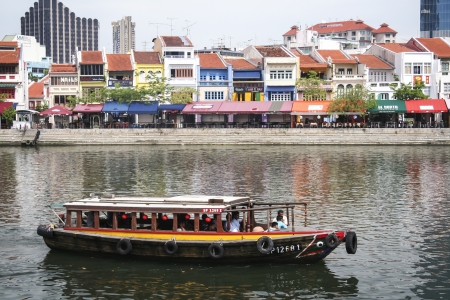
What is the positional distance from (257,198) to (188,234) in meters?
13.9

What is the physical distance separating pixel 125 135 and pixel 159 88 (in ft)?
37.8

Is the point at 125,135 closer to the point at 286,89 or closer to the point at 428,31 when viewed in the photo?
the point at 286,89

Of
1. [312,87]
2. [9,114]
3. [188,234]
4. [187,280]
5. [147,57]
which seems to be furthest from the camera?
[147,57]

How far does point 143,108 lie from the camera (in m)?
83.9

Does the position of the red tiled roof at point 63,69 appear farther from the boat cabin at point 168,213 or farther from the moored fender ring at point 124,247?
the moored fender ring at point 124,247

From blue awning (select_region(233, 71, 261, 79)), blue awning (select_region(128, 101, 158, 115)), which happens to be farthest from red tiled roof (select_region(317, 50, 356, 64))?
blue awning (select_region(128, 101, 158, 115))

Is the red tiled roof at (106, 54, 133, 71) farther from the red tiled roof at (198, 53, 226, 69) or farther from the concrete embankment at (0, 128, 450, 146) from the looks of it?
the concrete embankment at (0, 128, 450, 146)

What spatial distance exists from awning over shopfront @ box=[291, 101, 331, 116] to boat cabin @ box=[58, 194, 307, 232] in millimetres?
55738

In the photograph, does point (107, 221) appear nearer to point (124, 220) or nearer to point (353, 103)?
point (124, 220)

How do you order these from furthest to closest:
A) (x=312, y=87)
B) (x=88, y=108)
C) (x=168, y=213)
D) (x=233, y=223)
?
(x=312, y=87) < (x=88, y=108) < (x=168, y=213) < (x=233, y=223)

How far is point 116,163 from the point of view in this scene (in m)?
55.7

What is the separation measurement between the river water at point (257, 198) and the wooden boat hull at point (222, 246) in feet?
1.10

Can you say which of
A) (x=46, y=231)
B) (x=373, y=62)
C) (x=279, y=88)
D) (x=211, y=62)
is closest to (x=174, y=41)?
(x=211, y=62)

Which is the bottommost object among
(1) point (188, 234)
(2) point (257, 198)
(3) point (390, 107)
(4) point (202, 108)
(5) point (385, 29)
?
(2) point (257, 198)
